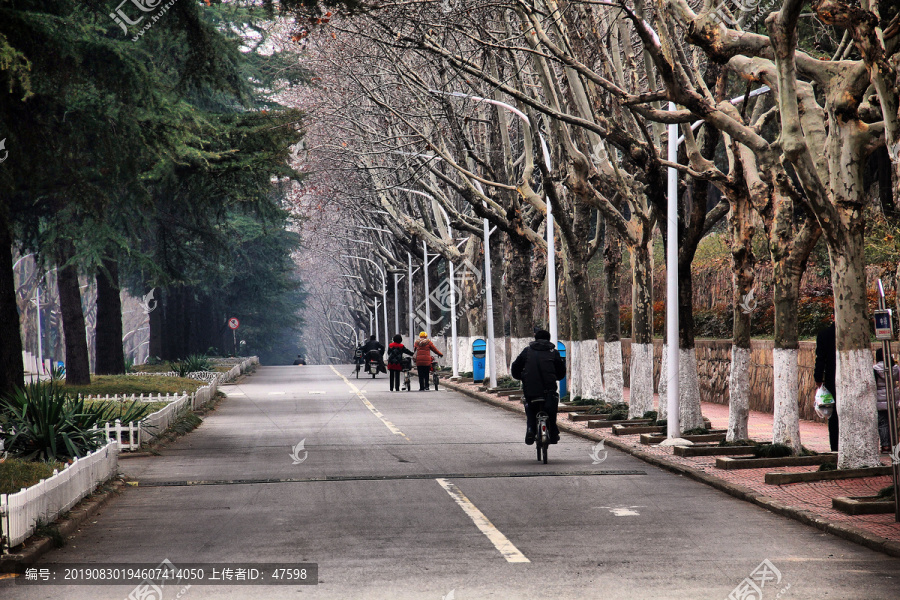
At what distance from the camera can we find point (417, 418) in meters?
23.7

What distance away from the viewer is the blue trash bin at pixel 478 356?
120ft

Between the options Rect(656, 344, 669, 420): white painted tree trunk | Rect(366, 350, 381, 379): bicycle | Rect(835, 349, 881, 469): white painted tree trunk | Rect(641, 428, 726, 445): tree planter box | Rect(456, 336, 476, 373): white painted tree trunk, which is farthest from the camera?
Rect(366, 350, 381, 379): bicycle

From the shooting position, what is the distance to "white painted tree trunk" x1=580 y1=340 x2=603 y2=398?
78.9ft

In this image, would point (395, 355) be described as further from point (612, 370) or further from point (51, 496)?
point (51, 496)

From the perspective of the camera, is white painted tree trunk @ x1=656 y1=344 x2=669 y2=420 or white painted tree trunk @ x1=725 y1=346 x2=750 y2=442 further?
white painted tree trunk @ x1=656 y1=344 x2=669 y2=420

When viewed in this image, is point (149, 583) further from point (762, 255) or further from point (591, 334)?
point (762, 255)

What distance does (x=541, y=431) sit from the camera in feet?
49.3

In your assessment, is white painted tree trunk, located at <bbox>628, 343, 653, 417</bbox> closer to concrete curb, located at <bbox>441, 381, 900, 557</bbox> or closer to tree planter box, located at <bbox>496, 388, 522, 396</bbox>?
concrete curb, located at <bbox>441, 381, 900, 557</bbox>

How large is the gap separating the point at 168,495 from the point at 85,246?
16372 mm

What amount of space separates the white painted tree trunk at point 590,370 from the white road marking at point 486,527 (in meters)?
11.8

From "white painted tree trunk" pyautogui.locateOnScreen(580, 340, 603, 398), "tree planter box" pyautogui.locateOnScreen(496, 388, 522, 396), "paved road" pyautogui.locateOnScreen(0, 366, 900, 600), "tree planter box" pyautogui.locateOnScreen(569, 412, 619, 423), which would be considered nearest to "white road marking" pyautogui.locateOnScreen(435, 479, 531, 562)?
"paved road" pyautogui.locateOnScreen(0, 366, 900, 600)

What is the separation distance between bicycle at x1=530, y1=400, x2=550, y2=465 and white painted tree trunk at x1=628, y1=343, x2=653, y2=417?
453 centimetres

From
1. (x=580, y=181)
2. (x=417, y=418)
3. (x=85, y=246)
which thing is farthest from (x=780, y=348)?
(x=85, y=246)

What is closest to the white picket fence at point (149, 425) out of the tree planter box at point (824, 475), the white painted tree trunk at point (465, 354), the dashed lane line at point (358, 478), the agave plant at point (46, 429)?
the agave plant at point (46, 429)
